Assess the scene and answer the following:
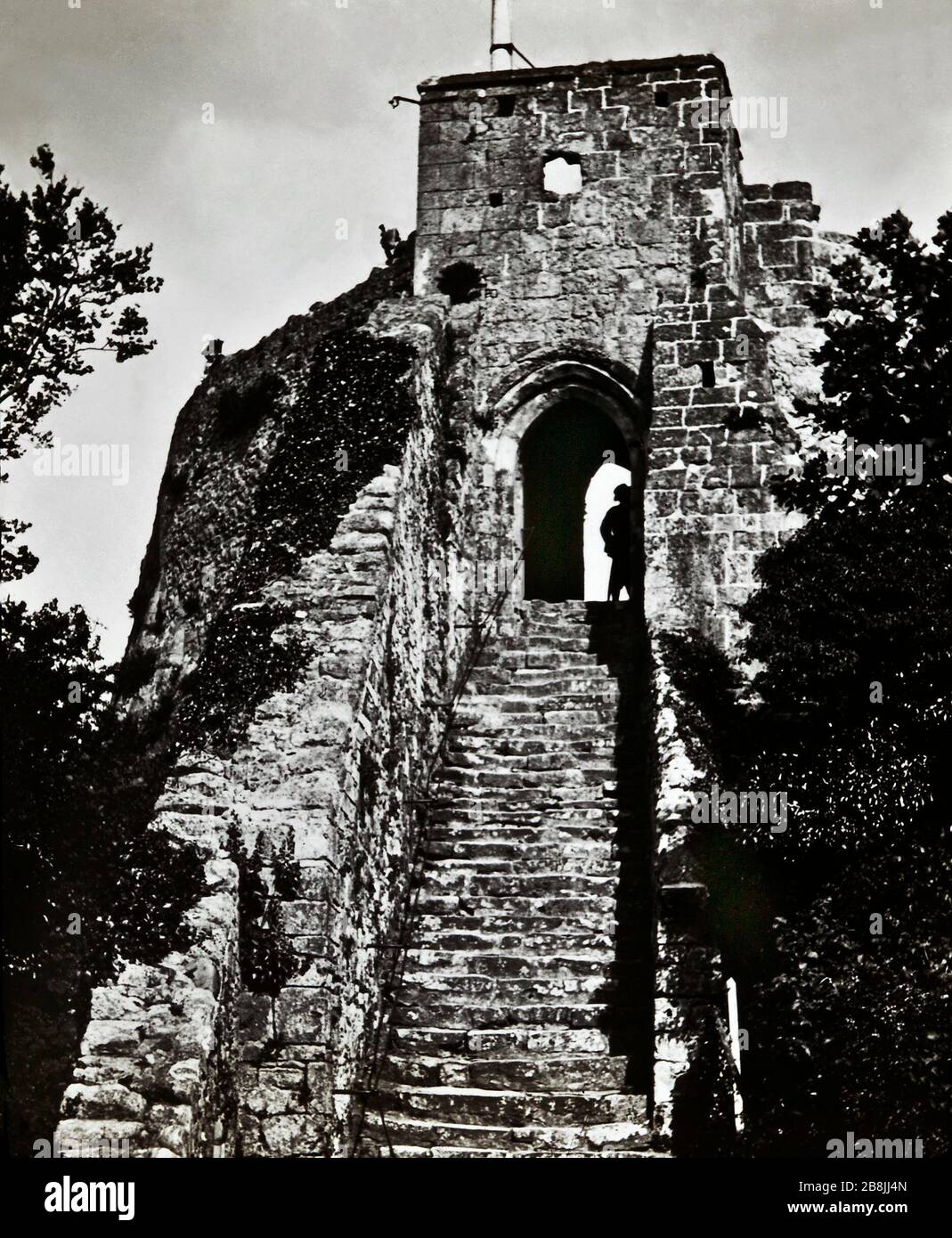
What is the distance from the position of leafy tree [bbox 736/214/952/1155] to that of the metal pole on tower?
28.9 feet

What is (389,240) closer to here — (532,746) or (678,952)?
(532,746)

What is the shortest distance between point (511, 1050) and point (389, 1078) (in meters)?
0.95

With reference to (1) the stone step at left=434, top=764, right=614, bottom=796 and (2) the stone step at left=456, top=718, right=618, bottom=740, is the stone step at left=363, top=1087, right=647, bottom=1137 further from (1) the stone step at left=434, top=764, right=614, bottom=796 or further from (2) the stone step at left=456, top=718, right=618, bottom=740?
(2) the stone step at left=456, top=718, right=618, bottom=740

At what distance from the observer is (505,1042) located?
557 inches

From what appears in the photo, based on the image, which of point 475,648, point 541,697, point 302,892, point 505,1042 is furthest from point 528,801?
point 302,892

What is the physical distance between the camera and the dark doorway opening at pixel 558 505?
22.6m

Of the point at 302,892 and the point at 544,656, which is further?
the point at 544,656

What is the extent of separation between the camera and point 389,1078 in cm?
1402

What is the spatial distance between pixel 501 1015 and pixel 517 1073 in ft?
1.85

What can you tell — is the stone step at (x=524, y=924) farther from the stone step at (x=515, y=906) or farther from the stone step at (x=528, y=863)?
the stone step at (x=528, y=863)

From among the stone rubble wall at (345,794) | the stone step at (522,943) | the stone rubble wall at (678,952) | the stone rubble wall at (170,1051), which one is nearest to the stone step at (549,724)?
the stone rubble wall at (345,794)

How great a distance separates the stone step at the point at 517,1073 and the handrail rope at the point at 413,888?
7.0 inches

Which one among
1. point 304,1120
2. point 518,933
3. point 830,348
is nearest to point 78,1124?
point 304,1120

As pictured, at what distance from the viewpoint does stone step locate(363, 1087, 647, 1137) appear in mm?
13461
